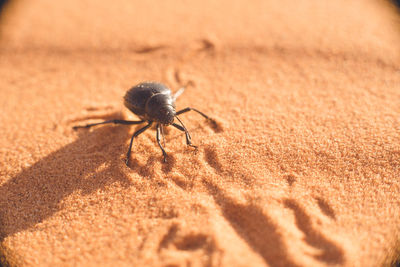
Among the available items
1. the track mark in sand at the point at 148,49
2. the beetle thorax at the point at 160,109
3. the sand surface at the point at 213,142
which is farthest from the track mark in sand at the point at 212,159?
the track mark in sand at the point at 148,49

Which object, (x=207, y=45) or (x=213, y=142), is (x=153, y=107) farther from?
(x=207, y=45)

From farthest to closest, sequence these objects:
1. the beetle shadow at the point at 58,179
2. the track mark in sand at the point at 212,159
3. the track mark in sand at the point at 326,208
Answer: the track mark in sand at the point at 212,159 → the beetle shadow at the point at 58,179 → the track mark in sand at the point at 326,208

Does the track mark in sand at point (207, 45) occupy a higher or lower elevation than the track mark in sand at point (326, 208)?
higher

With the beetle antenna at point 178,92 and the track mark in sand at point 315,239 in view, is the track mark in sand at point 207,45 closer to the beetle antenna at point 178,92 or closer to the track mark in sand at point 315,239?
the beetle antenna at point 178,92

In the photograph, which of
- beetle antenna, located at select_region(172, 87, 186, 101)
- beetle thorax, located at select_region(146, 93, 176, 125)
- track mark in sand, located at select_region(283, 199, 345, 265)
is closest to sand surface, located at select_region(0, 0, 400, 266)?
track mark in sand, located at select_region(283, 199, 345, 265)

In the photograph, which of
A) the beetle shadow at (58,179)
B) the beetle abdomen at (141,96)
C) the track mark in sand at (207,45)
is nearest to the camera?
the beetle shadow at (58,179)

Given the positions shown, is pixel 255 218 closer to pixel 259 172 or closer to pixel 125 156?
pixel 259 172

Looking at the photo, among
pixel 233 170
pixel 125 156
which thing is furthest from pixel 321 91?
pixel 125 156

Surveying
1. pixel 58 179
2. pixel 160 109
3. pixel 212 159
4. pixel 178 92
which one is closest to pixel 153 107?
pixel 160 109
